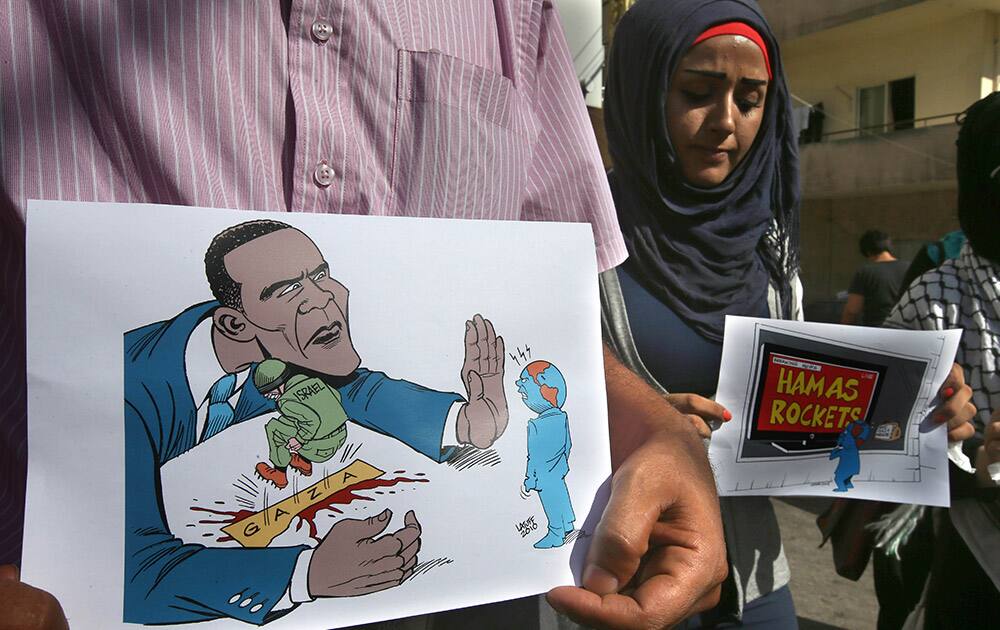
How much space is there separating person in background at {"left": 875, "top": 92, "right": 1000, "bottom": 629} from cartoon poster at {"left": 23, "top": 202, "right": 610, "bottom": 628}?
4.22ft

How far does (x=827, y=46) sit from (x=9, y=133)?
525 inches

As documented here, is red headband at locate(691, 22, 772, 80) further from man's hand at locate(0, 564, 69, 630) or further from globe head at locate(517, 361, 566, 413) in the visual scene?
man's hand at locate(0, 564, 69, 630)

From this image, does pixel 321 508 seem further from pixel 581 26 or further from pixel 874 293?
pixel 874 293

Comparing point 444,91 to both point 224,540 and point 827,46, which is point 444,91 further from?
point 827,46

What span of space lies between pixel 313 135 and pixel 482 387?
30 cm

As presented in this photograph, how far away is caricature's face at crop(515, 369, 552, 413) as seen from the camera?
81cm

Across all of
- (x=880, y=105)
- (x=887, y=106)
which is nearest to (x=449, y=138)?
(x=887, y=106)

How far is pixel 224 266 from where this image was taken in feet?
2.23

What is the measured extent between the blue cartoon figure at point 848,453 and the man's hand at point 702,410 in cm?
29

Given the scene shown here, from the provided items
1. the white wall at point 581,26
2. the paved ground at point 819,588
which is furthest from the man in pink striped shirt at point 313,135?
the paved ground at point 819,588

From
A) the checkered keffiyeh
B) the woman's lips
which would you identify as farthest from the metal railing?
the woman's lips

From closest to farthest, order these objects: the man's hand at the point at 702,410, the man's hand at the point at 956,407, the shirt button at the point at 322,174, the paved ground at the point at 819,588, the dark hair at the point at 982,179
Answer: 1. the shirt button at the point at 322,174
2. the man's hand at the point at 702,410
3. the man's hand at the point at 956,407
4. the dark hair at the point at 982,179
5. the paved ground at the point at 819,588

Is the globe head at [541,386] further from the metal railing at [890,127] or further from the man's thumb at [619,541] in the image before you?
the metal railing at [890,127]

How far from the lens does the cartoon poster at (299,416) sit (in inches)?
25.0
